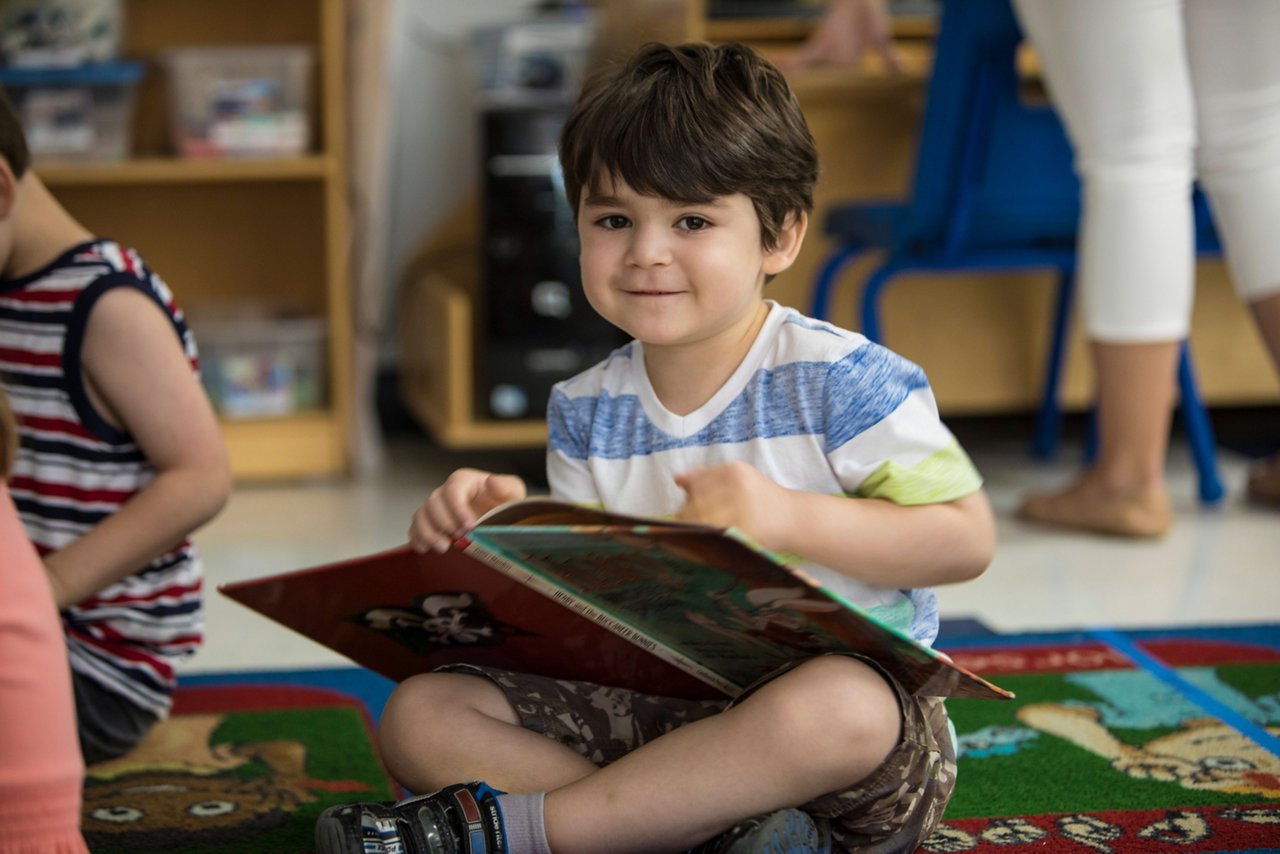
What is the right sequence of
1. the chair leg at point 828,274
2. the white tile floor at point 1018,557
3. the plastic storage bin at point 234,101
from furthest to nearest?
the plastic storage bin at point 234,101
the chair leg at point 828,274
the white tile floor at point 1018,557

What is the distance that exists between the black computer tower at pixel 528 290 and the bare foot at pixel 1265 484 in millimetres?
888

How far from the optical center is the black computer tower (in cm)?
208

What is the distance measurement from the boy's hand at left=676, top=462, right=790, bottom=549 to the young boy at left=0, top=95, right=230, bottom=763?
0.41 meters

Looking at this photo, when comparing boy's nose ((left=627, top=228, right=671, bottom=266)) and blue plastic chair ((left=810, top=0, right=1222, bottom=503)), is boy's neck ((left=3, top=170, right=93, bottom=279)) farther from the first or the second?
blue plastic chair ((left=810, top=0, right=1222, bottom=503))

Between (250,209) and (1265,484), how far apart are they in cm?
156

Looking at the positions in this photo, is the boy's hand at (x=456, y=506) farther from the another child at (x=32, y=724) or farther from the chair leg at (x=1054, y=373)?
the chair leg at (x=1054, y=373)

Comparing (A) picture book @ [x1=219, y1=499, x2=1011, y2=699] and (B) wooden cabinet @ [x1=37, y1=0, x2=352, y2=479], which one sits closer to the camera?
(A) picture book @ [x1=219, y1=499, x2=1011, y2=699]

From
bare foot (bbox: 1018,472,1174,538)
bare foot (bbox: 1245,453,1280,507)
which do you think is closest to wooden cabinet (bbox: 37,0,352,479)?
bare foot (bbox: 1018,472,1174,538)

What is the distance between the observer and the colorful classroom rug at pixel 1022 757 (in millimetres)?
936

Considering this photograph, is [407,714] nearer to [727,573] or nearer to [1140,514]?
[727,573]

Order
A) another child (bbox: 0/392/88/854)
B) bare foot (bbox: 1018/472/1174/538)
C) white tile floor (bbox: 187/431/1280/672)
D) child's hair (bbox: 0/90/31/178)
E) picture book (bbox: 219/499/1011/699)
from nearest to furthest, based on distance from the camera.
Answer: another child (bbox: 0/392/88/854)
picture book (bbox: 219/499/1011/699)
child's hair (bbox: 0/90/31/178)
white tile floor (bbox: 187/431/1280/672)
bare foot (bbox: 1018/472/1174/538)

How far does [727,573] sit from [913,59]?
1663 mm

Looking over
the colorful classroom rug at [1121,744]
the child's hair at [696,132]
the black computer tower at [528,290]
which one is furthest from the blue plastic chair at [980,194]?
the child's hair at [696,132]

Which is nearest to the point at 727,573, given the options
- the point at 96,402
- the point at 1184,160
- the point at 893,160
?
the point at 96,402
